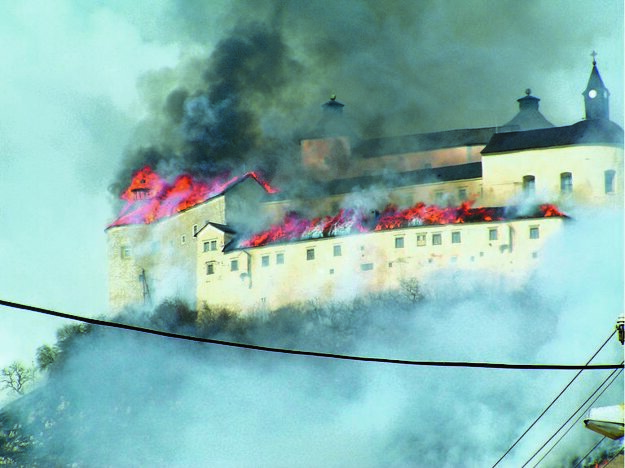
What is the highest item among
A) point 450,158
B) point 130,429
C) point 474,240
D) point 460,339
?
point 450,158

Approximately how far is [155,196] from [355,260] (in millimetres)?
8019

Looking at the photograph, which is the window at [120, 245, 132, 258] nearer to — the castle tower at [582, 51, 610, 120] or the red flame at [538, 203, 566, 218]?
the red flame at [538, 203, 566, 218]

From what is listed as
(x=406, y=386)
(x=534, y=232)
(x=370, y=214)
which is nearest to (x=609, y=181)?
(x=534, y=232)

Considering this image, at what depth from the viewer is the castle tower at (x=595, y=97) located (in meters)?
41.1

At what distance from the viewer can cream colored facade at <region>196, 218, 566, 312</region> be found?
39750 mm

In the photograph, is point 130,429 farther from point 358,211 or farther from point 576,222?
point 576,222

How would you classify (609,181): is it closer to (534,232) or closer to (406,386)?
(534,232)

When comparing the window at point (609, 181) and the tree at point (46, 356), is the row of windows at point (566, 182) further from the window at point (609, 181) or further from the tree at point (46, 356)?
the tree at point (46, 356)

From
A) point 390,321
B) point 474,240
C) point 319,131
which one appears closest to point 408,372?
point 390,321

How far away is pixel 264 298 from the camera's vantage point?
42250 mm

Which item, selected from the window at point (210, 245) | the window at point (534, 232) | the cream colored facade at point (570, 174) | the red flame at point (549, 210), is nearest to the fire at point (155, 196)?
the window at point (210, 245)

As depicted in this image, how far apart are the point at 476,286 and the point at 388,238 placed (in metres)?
3.33

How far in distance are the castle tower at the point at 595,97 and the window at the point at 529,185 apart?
3.40 metres

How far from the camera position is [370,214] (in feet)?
138
